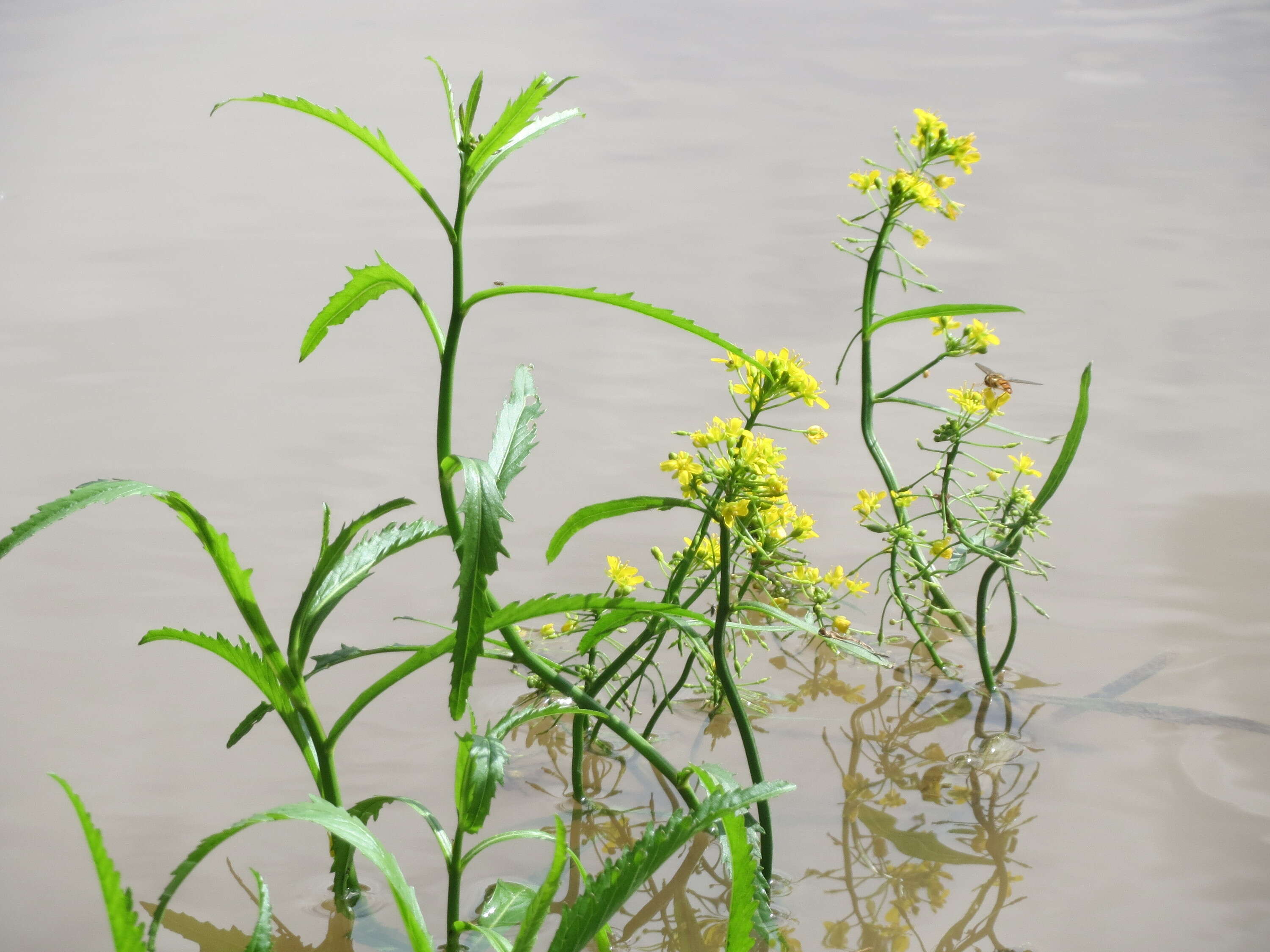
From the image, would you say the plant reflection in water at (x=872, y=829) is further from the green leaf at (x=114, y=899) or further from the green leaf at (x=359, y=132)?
the green leaf at (x=359, y=132)

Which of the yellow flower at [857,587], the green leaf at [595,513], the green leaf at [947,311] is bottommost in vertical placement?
the yellow flower at [857,587]

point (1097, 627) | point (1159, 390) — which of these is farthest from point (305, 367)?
point (1159, 390)

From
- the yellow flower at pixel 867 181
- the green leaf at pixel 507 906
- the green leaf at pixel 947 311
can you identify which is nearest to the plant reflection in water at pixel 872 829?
the green leaf at pixel 507 906

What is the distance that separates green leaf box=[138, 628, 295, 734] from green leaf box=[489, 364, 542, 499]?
0.71 feet

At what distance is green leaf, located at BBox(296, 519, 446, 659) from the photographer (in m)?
0.87

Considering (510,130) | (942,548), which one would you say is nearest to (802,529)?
(942,548)

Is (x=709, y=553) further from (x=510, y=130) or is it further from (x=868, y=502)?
(x=510, y=130)

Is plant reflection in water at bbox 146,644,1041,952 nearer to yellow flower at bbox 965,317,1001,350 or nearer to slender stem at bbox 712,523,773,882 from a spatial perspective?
slender stem at bbox 712,523,773,882

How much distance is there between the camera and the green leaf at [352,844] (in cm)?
69

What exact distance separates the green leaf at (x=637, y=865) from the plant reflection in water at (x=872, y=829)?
28 centimetres

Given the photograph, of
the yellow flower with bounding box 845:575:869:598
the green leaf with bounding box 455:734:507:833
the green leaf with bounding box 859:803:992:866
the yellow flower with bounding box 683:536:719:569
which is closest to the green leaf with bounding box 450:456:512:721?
the green leaf with bounding box 455:734:507:833

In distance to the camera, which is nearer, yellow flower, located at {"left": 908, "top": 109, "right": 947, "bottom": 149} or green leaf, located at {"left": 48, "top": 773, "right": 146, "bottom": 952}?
green leaf, located at {"left": 48, "top": 773, "right": 146, "bottom": 952}

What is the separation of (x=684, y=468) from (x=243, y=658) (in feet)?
1.14

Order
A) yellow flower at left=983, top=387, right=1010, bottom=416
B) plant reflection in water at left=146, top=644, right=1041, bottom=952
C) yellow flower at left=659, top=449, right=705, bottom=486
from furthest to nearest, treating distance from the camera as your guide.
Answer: yellow flower at left=983, top=387, right=1010, bottom=416 < plant reflection in water at left=146, top=644, right=1041, bottom=952 < yellow flower at left=659, top=449, right=705, bottom=486
